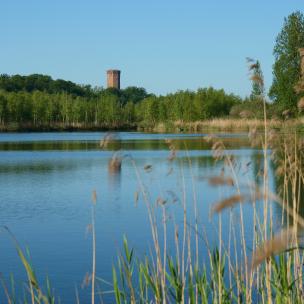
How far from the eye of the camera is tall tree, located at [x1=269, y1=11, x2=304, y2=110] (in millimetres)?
38438

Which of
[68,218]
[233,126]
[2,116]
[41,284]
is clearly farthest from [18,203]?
[2,116]

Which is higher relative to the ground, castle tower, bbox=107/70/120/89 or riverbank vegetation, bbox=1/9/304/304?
castle tower, bbox=107/70/120/89

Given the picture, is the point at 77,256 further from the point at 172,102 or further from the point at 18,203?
the point at 172,102

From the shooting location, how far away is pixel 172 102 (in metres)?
65.3

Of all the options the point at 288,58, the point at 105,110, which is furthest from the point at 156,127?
the point at 288,58

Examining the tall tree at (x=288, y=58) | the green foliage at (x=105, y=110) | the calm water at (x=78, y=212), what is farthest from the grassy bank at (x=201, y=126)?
the calm water at (x=78, y=212)

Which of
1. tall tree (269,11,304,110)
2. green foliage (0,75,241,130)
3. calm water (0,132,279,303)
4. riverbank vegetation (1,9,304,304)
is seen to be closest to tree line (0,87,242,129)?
green foliage (0,75,241,130)

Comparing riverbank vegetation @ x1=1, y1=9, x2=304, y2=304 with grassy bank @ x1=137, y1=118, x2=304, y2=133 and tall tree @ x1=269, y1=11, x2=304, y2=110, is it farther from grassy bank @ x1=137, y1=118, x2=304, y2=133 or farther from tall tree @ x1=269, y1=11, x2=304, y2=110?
grassy bank @ x1=137, y1=118, x2=304, y2=133

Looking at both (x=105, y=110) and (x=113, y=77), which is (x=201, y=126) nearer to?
(x=105, y=110)

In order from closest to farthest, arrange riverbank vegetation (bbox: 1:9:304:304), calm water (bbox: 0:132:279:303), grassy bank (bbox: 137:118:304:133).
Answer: riverbank vegetation (bbox: 1:9:304:304), calm water (bbox: 0:132:279:303), grassy bank (bbox: 137:118:304:133)

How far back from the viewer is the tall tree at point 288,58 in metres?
38.4

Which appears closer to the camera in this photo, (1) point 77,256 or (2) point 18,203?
(1) point 77,256

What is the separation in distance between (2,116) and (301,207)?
175ft

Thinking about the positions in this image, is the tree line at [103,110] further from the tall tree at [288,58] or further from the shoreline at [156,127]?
the tall tree at [288,58]
